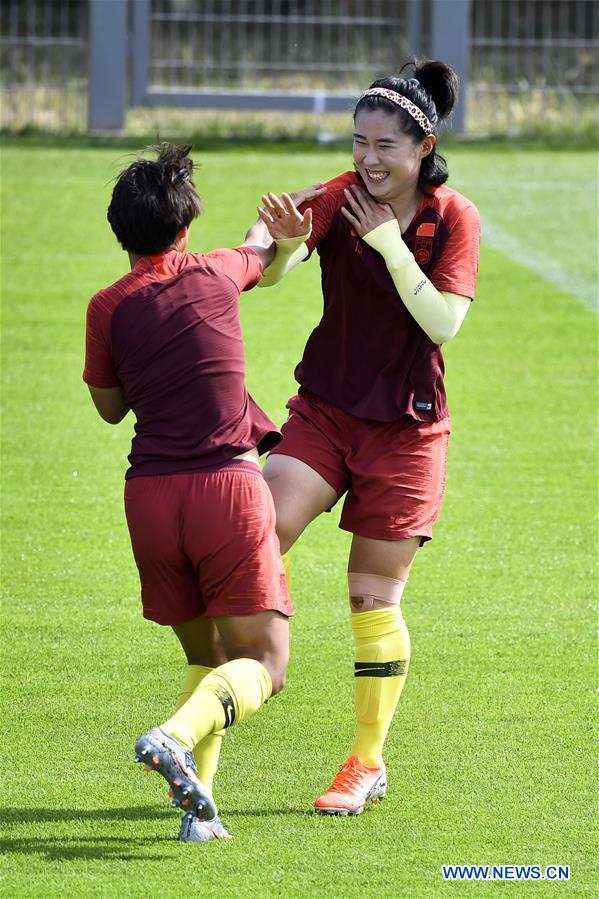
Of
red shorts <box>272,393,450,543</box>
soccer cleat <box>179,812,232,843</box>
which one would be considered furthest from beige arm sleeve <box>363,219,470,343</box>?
soccer cleat <box>179,812,232,843</box>

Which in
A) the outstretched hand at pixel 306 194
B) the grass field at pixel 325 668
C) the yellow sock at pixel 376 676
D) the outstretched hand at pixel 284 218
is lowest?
→ the grass field at pixel 325 668

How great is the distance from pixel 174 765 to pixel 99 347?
1.03 metres

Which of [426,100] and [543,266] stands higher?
[426,100]

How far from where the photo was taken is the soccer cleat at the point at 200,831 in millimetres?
3889

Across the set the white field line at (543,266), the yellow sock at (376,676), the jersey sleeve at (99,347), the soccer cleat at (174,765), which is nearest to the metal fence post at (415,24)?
the white field line at (543,266)

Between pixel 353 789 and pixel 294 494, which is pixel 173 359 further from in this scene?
pixel 353 789

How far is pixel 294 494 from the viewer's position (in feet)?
14.0

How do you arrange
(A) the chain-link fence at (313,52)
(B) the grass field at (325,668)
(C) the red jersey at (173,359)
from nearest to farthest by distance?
(C) the red jersey at (173,359) < (B) the grass field at (325,668) < (A) the chain-link fence at (313,52)

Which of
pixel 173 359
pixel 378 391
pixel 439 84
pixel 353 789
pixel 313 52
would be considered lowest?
pixel 353 789

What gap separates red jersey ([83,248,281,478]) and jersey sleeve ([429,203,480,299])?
673mm

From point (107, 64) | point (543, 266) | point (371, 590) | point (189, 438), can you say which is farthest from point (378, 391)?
point (107, 64)

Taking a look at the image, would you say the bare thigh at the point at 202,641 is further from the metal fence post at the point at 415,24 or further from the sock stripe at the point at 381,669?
the metal fence post at the point at 415,24

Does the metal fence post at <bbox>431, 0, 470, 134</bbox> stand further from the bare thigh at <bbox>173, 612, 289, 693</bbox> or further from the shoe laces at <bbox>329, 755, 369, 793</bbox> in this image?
the bare thigh at <bbox>173, 612, 289, 693</bbox>

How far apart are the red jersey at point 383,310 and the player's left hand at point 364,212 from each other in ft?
0.20
